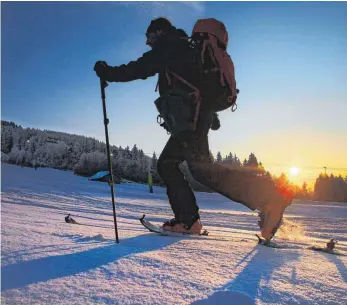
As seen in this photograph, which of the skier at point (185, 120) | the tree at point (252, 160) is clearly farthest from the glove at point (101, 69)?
the tree at point (252, 160)

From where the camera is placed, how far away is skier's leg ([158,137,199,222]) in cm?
326

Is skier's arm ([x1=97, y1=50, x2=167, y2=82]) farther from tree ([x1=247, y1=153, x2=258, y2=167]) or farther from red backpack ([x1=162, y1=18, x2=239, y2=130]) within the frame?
tree ([x1=247, y1=153, x2=258, y2=167])

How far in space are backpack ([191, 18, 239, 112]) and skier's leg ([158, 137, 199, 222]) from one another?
2.20 feet

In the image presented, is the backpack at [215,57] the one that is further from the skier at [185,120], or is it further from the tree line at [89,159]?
the tree line at [89,159]

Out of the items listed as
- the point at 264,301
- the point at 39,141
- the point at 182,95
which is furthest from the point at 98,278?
the point at 39,141

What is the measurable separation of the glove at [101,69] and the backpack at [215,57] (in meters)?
0.86

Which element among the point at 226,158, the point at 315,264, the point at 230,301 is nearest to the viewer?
the point at 230,301

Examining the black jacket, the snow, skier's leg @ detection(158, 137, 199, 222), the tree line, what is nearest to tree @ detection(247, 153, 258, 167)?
the tree line

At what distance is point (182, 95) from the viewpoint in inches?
119

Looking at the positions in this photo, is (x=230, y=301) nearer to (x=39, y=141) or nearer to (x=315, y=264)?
(x=315, y=264)

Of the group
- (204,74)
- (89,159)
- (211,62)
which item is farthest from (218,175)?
(89,159)

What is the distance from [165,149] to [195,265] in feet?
6.10

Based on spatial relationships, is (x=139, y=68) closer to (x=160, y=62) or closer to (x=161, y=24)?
(x=160, y=62)

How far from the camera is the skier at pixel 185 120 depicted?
297 centimetres
